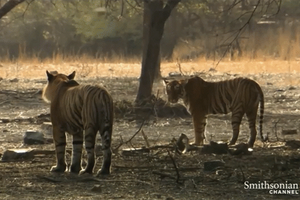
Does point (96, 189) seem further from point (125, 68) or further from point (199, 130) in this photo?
point (125, 68)

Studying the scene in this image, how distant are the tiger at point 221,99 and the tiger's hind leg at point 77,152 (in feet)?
11.1

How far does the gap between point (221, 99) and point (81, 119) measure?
13.2 feet

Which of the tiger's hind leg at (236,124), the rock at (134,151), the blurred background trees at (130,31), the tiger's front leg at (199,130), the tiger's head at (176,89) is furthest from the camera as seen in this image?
the blurred background trees at (130,31)

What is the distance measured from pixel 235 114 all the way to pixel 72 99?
3.85 metres

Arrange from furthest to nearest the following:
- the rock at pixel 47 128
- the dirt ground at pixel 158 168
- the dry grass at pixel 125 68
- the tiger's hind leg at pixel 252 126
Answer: the dry grass at pixel 125 68 < the rock at pixel 47 128 < the tiger's hind leg at pixel 252 126 < the dirt ground at pixel 158 168

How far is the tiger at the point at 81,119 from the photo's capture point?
369 inches

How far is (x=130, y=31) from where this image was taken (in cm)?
4831

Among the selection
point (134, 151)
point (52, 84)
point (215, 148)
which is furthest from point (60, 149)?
point (215, 148)

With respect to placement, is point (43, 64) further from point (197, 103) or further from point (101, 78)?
point (197, 103)

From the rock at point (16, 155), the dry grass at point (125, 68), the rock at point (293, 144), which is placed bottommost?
the dry grass at point (125, 68)

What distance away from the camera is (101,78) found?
28.2m

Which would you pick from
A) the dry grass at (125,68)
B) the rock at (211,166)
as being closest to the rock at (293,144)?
Answer: the rock at (211,166)

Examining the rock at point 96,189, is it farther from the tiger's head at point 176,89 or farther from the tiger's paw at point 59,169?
the tiger's head at point 176,89

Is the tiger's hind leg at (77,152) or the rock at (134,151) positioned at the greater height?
the tiger's hind leg at (77,152)
